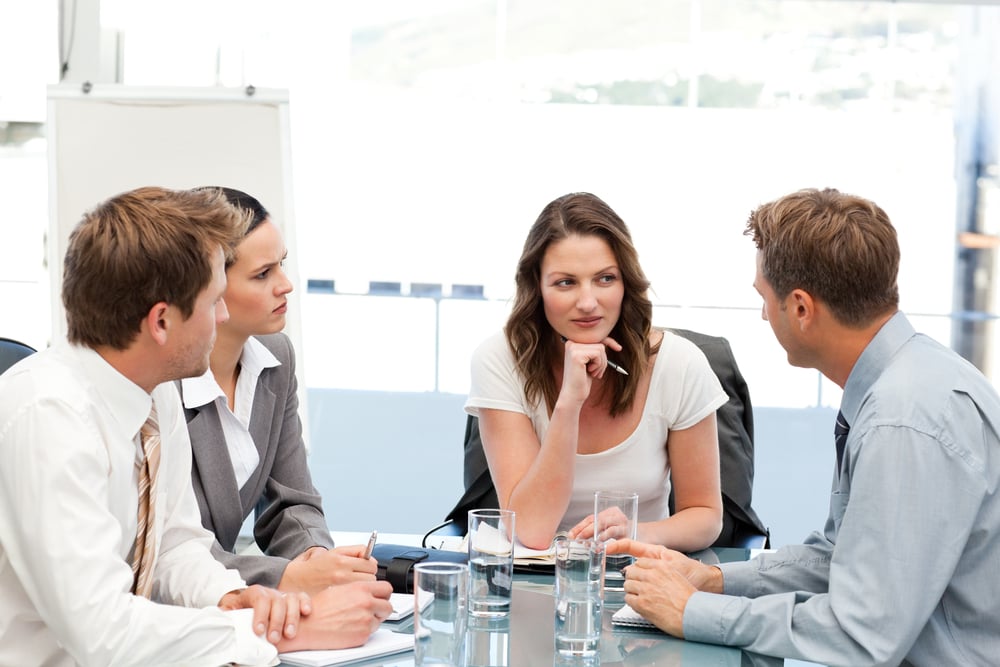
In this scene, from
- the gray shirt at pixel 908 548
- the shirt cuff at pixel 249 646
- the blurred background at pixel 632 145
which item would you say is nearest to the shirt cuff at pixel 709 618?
the gray shirt at pixel 908 548

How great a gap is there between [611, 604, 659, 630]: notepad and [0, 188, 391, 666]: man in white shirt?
371 mm

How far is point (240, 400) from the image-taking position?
2.39 m

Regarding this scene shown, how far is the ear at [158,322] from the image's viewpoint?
1.63 meters

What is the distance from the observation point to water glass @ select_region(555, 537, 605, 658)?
5.29 feet

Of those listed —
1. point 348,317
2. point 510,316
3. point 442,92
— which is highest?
point 442,92

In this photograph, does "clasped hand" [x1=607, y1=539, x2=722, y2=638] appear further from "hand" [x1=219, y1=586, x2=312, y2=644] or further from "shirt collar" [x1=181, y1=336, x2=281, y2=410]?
"shirt collar" [x1=181, y1=336, x2=281, y2=410]

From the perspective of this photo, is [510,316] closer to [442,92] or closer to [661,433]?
[661,433]

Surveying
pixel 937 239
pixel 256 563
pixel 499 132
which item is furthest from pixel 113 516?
pixel 937 239

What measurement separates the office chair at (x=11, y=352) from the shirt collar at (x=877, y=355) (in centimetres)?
171

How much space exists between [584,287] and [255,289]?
734 millimetres

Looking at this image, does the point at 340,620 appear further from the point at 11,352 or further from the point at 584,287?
the point at 11,352

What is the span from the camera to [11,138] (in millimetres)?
5793

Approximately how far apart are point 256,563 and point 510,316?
950 mm

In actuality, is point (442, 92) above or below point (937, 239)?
above
